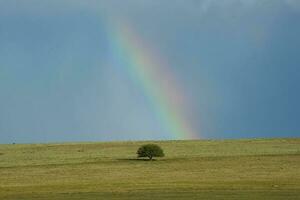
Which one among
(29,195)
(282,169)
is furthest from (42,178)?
(282,169)

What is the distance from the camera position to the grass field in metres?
45.7

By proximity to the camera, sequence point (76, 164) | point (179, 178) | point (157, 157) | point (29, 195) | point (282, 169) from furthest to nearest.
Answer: point (157, 157) < point (76, 164) < point (282, 169) < point (179, 178) < point (29, 195)

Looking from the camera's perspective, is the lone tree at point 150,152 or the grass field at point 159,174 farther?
the lone tree at point 150,152

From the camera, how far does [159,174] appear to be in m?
67.8

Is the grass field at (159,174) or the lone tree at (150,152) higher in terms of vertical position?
the lone tree at (150,152)

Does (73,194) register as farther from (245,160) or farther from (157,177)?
(245,160)

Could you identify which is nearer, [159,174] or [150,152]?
[159,174]

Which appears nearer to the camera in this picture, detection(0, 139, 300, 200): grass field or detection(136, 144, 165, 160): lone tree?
detection(0, 139, 300, 200): grass field

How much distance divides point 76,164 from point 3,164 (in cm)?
1059

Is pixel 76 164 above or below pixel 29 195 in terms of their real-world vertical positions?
above

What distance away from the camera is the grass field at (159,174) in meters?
45.7

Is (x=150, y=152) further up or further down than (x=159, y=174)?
further up

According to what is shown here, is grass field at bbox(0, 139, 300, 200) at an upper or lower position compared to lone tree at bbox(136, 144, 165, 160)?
lower

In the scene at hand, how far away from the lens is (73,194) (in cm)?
4588
